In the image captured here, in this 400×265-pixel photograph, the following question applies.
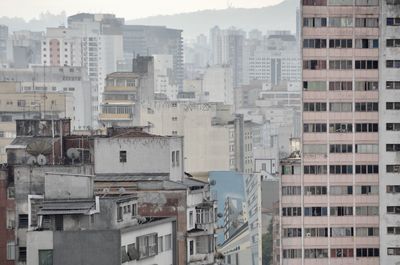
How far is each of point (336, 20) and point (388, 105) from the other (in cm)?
417

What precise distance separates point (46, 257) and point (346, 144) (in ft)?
113

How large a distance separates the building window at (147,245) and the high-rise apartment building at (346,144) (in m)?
30.5

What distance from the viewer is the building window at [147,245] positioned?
179ft

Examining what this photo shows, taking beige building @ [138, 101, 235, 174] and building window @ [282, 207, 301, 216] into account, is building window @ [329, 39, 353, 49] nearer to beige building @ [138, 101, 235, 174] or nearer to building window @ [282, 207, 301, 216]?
building window @ [282, 207, 301, 216]

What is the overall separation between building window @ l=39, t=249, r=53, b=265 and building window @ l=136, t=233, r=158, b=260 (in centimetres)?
252

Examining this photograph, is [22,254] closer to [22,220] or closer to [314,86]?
[22,220]

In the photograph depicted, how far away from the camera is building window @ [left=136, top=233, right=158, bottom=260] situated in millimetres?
54656

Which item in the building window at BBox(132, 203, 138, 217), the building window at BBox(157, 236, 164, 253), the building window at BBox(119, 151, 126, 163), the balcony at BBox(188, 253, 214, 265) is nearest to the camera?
the building window at BBox(132, 203, 138, 217)

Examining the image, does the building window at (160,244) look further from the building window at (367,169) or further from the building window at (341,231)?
the building window at (367,169)

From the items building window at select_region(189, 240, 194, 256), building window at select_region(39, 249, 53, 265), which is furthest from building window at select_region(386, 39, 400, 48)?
building window at select_region(39, 249, 53, 265)

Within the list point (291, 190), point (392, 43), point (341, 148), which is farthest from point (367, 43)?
point (291, 190)

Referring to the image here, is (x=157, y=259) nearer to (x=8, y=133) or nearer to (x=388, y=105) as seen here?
(x=388, y=105)

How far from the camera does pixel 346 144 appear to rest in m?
86.2

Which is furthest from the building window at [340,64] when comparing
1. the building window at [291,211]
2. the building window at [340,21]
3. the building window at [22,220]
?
the building window at [22,220]
